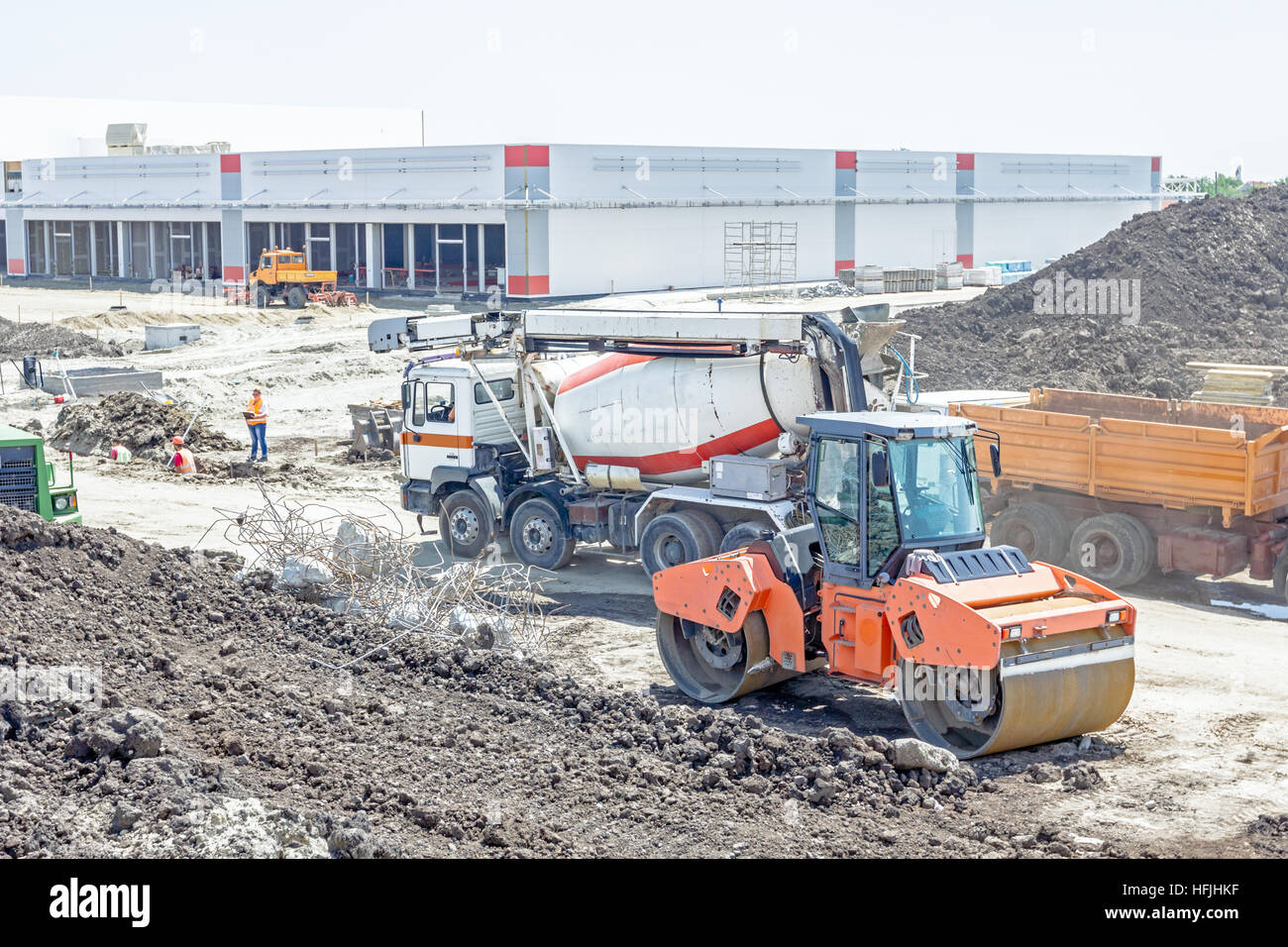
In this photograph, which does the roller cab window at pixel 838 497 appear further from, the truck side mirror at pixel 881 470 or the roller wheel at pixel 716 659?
the roller wheel at pixel 716 659

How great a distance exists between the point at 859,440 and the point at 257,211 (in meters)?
50.6

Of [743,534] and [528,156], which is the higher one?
[528,156]

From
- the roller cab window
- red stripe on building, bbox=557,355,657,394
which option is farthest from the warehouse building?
the roller cab window

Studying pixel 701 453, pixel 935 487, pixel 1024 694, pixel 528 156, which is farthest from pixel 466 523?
pixel 528 156

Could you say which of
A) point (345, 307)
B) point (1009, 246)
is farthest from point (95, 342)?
point (1009, 246)

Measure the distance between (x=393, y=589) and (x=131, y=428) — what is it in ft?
46.1

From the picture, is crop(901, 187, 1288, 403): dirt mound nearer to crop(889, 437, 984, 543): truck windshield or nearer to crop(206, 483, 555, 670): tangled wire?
crop(206, 483, 555, 670): tangled wire

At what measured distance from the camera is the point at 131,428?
26094 millimetres

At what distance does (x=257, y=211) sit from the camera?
57781 mm

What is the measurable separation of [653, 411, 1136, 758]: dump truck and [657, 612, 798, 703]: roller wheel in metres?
0.01

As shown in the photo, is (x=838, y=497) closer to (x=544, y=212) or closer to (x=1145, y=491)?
(x=1145, y=491)

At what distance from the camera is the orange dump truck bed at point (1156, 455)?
50.5 ft

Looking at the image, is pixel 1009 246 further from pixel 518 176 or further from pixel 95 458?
pixel 95 458
